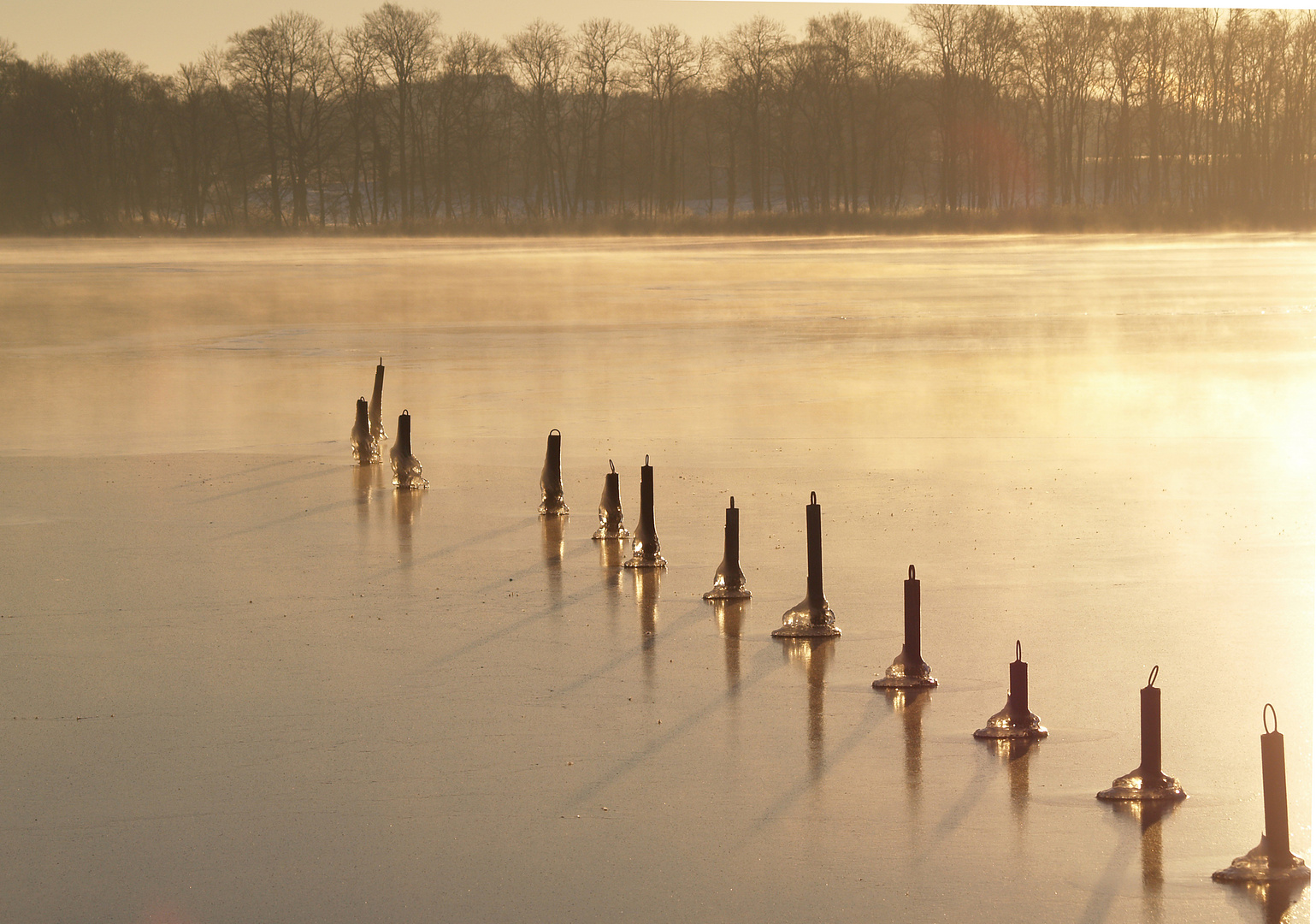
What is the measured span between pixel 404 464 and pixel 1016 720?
721 centimetres

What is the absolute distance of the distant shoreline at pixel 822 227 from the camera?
72.8 m

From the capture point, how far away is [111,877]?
193 inches

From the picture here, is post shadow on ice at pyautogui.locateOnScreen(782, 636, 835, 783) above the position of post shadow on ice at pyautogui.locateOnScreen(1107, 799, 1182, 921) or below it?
above

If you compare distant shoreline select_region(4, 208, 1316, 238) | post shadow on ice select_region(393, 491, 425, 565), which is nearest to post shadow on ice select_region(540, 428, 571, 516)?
post shadow on ice select_region(393, 491, 425, 565)

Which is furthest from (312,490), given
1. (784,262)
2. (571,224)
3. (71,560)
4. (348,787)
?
(571,224)

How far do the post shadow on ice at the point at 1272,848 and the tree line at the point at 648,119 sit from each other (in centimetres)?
5094

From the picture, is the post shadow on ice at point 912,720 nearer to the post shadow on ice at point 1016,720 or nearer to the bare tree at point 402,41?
the post shadow on ice at point 1016,720

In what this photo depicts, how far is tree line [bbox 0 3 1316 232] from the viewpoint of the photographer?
58188 mm

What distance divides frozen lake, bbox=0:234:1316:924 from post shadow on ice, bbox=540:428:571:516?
0.16m

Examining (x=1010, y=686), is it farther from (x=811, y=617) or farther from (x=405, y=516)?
(x=405, y=516)

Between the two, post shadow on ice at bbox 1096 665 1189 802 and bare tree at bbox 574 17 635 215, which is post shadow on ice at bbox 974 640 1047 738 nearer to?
post shadow on ice at bbox 1096 665 1189 802

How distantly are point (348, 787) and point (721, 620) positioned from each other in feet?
9.36

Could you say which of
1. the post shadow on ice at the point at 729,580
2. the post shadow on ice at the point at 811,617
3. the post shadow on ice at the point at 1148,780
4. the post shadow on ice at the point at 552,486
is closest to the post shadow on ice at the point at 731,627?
the post shadow on ice at the point at 729,580

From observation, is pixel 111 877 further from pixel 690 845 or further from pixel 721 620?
pixel 721 620
